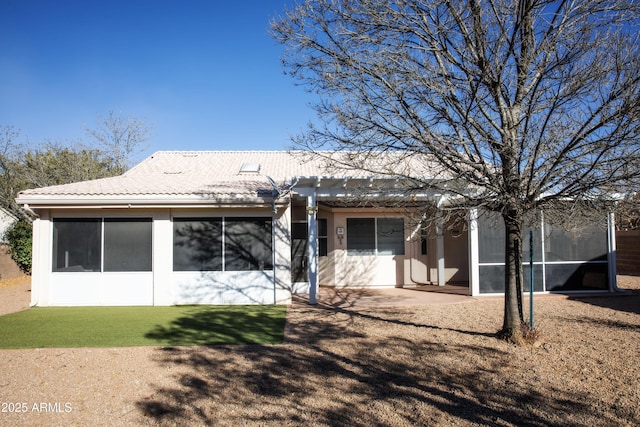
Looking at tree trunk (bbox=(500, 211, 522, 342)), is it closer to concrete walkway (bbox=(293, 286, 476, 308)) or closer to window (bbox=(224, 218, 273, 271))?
concrete walkway (bbox=(293, 286, 476, 308))

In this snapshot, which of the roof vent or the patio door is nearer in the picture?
the patio door

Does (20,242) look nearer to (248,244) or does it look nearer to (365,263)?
(248,244)

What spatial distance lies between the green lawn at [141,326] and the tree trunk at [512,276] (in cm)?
381

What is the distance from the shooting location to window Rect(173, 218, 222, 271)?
11.6 meters

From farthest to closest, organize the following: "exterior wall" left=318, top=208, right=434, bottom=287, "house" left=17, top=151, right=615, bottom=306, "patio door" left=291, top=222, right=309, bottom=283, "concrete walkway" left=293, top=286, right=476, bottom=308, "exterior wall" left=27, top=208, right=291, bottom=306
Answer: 1. "exterior wall" left=318, top=208, right=434, bottom=287
2. "patio door" left=291, top=222, right=309, bottom=283
3. "concrete walkway" left=293, top=286, right=476, bottom=308
4. "exterior wall" left=27, top=208, right=291, bottom=306
5. "house" left=17, top=151, right=615, bottom=306

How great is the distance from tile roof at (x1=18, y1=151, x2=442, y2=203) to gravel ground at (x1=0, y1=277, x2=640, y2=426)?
2970mm

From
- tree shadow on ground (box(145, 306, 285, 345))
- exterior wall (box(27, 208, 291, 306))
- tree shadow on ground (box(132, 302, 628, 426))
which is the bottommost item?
tree shadow on ground (box(132, 302, 628, 426))

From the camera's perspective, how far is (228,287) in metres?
11.6

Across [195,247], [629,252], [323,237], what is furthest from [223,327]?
[629,252]

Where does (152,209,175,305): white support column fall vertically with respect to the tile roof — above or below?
below

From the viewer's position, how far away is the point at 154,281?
11.5 m

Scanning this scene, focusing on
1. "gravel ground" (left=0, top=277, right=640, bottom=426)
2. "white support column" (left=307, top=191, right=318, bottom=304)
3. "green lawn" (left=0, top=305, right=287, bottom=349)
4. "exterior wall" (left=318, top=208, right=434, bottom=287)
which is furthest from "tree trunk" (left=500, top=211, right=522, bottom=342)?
"exterior wall" (left=318, top=208, right=434, bottom=287)

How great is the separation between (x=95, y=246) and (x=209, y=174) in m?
4.66

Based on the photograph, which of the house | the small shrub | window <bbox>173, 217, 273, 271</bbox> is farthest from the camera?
the small shrub
